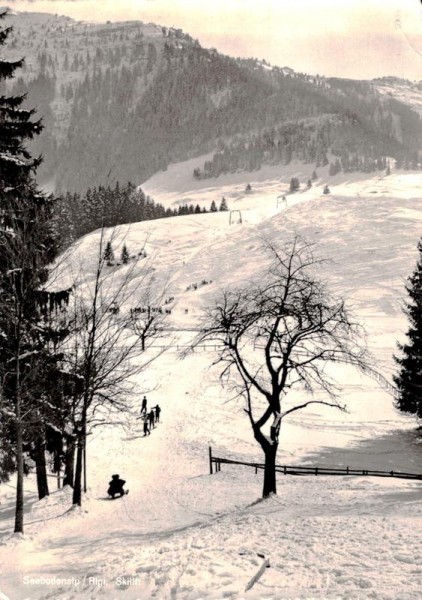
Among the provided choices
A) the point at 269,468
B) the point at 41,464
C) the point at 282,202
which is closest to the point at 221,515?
the point at 269,468

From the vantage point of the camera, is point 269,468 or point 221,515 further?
point 269,468

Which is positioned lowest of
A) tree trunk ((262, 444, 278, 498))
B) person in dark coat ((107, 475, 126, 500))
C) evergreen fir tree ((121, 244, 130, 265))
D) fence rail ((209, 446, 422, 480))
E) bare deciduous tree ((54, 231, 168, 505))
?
fence rail ((209, 446, 422, 480))

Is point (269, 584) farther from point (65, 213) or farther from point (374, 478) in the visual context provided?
point (65, 213)

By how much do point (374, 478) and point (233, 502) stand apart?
18.5 feet

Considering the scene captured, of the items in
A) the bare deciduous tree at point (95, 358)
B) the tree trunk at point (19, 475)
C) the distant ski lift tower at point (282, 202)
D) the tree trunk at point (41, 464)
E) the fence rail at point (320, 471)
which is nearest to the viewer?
the tree trunk at point (19, 475)

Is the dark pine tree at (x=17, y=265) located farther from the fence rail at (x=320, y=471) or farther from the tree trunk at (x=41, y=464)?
the fence rail at (x=320, y=471)

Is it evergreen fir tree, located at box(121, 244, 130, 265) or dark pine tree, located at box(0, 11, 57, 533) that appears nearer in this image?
dark pine tree, located at box(0, 11, 57, 533)

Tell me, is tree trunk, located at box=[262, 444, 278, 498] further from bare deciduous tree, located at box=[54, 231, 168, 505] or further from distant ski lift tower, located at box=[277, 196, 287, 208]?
distant ski lift tower, located at box=[277, 196, 287, 208]

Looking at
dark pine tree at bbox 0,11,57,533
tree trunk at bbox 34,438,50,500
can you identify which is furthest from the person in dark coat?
dark pine tree at bbox 0,11,57,533

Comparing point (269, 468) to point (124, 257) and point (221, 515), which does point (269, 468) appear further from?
point (124, 257)

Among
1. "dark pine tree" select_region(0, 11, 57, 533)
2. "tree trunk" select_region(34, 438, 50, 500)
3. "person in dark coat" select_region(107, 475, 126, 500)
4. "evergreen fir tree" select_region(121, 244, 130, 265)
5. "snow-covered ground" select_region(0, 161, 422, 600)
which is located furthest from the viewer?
"evergreen fir tree" select_region(121, 244, 130, 265)

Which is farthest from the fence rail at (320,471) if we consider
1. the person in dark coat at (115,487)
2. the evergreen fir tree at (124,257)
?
the evergreen fir tree at (124,257)

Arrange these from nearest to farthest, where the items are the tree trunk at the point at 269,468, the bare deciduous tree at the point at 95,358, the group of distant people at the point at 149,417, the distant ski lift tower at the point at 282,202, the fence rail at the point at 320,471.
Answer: the bare deciduous tree at the point at 95,358
the tree trunk at the point at 269,468
the fence rail at the point at 320,471
the group of distant people at the point at 149,417
the distant ski lift tower at the point at 282,202

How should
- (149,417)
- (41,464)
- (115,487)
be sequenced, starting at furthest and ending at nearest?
(149,417) → (115,487) → (41,464)
